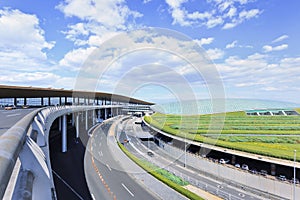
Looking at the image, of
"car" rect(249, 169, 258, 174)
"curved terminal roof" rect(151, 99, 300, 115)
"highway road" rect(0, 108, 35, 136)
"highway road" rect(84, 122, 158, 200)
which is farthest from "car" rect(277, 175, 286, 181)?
"curved terminal roof" rect(151, 99, 300, 115)

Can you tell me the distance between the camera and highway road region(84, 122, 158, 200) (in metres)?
8.14

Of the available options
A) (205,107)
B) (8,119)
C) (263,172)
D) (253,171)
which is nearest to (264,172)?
(263,172)

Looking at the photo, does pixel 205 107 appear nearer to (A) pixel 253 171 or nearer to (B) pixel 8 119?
(A) pixel 253 171

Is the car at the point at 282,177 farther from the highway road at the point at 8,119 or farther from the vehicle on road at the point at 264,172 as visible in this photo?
the highway road at the point at 8,119

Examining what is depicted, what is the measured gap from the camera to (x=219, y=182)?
1142cm

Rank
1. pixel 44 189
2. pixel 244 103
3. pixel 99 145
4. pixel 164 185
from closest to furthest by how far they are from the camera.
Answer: pixel 44 189
pixel 164 185
pixel 99 145
pixel 244 103

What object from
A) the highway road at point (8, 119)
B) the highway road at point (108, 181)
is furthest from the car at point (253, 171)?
the highway road at point (8, 119)

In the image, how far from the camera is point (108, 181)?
30.9 ft

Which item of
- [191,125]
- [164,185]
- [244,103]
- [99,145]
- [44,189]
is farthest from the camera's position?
[244,103]

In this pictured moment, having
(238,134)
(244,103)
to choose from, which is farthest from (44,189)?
(244,103)

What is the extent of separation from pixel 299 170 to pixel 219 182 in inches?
170

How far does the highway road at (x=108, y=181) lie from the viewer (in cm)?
814

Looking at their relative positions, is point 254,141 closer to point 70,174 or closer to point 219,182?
point 219,182

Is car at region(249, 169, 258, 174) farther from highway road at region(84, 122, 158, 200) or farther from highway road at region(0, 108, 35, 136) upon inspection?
highway road at region(0, 108, 35, 136)
